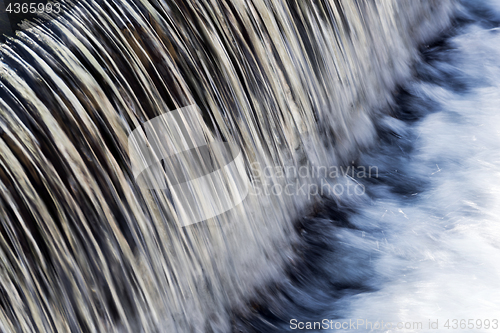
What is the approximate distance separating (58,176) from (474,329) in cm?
A: 179

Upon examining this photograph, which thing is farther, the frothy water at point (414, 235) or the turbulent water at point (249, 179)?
the frothy water at point (414, 235)

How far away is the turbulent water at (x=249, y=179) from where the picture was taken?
171cm

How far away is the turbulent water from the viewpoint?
171 cm

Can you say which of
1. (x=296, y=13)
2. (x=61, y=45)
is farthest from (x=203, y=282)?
(x=296, y=13)

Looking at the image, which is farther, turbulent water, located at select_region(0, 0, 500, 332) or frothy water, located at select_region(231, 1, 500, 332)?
frothy water, located at select_region(231, 1, 500, 332)

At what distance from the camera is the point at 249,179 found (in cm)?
225

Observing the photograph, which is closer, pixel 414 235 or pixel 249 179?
pixel 249 179

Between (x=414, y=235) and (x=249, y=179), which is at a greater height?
(x=249, y=179)

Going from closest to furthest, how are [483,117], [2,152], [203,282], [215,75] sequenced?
[2,152]
[203,282]
[215,75]
[483,117]

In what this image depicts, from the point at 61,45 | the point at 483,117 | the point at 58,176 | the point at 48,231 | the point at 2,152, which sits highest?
the point at 61,45

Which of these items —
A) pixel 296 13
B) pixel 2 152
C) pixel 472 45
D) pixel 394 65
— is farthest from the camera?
pixel 472 45

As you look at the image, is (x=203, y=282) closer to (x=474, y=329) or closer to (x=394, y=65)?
(x=474, y=329)

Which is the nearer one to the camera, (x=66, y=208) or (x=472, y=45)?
(x=66, y=208)

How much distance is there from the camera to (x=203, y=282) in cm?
202
